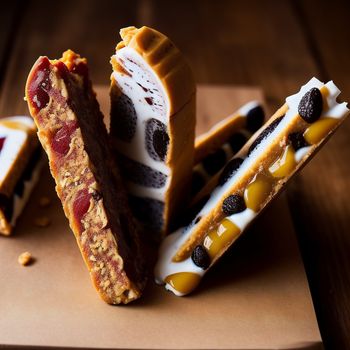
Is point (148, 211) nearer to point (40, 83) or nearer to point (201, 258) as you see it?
point (201, 258)

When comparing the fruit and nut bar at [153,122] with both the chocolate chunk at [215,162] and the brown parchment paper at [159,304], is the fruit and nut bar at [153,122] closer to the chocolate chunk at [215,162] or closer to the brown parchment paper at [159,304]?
the chocolate chunk at [215,162]

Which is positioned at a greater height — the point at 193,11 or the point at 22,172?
the point at 22,172

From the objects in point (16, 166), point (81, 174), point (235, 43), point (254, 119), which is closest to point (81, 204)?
point (81, 174)

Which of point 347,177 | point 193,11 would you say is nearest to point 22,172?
point 347,177

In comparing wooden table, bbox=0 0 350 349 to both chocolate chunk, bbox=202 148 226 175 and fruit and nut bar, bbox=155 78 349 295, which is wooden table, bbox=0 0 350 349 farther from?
fruit and nut bar, bbox=155 78 349 295

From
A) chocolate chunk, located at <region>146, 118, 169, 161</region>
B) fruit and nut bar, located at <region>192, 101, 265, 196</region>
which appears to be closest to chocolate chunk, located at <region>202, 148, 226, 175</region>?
fruit and nut bar, located at <region>192, 101, 265, 196</region>

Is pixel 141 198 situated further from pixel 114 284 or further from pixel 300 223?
pixel 300 223
